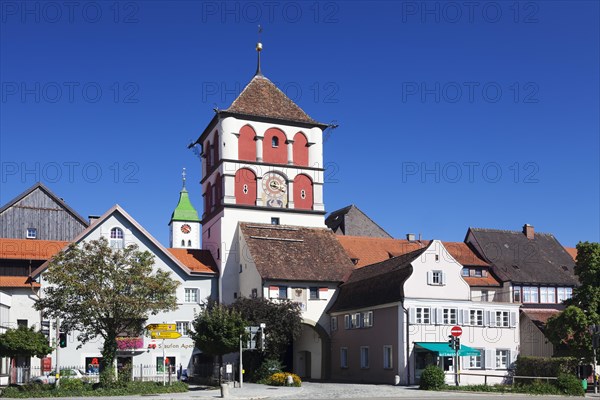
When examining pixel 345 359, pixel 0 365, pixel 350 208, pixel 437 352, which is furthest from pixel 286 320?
pixel 350 208

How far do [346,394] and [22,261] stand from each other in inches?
1208

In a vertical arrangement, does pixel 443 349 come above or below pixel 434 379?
above

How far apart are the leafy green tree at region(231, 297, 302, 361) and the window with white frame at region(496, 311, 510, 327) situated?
534 inches

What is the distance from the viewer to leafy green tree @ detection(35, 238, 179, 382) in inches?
1708

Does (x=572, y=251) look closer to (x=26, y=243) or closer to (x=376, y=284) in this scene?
(x=376, y=284)

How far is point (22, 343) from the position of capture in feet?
151

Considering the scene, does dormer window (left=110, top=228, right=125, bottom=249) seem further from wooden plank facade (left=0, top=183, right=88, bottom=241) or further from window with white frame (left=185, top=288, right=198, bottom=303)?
wooden plank facade (left=0, top=183, right=88, bottom=241)

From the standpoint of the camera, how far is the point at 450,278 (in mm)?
53938

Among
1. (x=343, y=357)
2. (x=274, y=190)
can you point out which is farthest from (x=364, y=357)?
(x=274, y=190)

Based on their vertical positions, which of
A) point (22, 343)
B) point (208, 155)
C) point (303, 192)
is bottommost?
point (22, 343)

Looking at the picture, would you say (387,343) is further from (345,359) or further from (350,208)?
(350,208)

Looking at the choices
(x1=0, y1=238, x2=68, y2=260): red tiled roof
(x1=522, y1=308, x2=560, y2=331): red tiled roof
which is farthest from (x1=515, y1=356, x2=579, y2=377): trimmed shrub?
(x1=0, y1=238, x2=68, y2=260): red tiled roof

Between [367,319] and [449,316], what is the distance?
19.1 ft

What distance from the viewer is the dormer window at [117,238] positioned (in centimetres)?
6110
